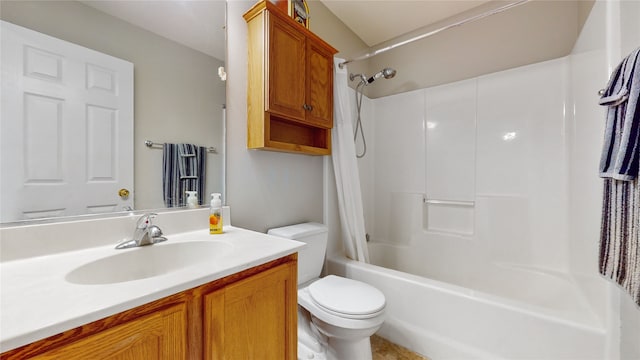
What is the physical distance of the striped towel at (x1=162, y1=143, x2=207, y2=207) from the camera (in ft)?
3.64

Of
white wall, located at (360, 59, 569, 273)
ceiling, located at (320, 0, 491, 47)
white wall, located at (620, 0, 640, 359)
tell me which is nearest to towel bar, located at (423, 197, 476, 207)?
white wall, located at (360, 59, 569, 273)

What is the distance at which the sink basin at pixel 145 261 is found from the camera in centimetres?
77

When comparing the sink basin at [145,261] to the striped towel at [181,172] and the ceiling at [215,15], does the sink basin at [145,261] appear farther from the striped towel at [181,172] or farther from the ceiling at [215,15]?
the ceiling at [215,15]

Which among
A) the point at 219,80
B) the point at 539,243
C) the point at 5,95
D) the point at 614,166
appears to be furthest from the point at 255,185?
the point at 539,243

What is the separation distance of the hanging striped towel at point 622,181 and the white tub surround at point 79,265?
1.15m

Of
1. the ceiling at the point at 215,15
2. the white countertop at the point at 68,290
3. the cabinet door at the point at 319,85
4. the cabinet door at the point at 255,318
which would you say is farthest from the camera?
the cabinet door at the point at 319,85

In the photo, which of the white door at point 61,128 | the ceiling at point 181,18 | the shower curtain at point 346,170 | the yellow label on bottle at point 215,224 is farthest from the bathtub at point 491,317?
the ceiling at point 181,18

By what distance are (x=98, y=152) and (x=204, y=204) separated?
1.53 feet

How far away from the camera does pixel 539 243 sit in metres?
1.76

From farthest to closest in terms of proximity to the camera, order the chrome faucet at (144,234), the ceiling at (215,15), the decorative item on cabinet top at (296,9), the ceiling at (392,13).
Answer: the ceiling at (392,13) → the decorative item on cabinet top at (296,9) → the ceiling at (215,15) → the chrome faucet at (144,234)

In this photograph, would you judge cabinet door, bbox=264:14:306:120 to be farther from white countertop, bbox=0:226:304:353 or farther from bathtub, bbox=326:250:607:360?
bathtub, bbox=326:250:607:360

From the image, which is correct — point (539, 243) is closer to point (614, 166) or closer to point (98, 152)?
point (614, 166)

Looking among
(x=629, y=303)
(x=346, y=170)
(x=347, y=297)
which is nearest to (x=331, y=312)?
(x=347, y=297)

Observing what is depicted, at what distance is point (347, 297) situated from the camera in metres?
1.25
